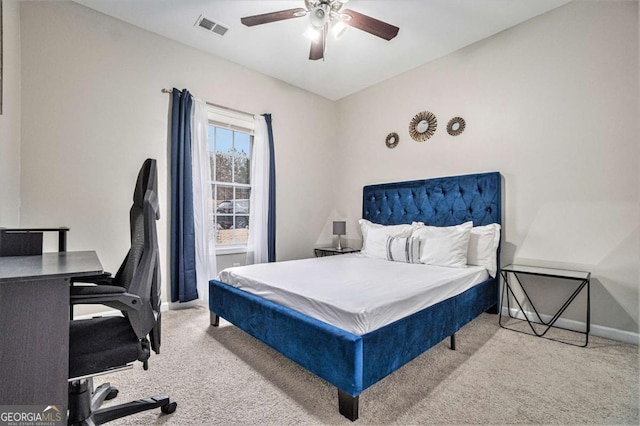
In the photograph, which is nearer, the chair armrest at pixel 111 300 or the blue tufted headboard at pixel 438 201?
the chair armrest at pixel 111 300

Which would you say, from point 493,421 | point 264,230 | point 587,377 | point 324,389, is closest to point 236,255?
point 264,230

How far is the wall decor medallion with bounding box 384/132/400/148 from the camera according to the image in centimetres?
415

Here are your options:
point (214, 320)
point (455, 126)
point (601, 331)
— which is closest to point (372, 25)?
point (455, 126)

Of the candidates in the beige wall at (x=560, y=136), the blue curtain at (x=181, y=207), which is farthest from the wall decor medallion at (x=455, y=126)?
the blue curtain at (x=181, y=207)

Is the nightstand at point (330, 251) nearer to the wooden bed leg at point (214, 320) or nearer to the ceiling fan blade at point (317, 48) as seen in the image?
the wooden bed leg at point (214, 320)

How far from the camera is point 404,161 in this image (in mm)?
4055

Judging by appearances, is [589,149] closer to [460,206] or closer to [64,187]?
[460,206]

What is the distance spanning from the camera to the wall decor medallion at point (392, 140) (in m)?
4.15

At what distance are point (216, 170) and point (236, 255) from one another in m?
1.12

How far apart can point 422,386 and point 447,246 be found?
155 cm

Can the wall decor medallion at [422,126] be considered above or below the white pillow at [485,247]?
above

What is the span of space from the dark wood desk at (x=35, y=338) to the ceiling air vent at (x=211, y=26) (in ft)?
9.30

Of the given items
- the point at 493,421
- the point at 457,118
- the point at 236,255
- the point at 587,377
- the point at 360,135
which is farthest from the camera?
the point at 360,135

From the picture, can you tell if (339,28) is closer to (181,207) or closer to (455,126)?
(455,126)
